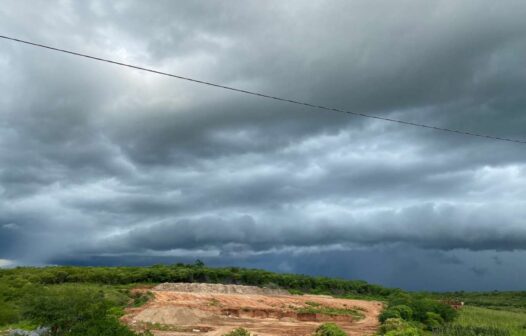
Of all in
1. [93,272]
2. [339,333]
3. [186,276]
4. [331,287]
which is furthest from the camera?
[331,287]

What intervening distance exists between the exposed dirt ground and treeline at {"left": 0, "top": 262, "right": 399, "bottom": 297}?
27.8m

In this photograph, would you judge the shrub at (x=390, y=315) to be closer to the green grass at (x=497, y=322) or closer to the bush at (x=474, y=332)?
the bush at (x=474, y=332)

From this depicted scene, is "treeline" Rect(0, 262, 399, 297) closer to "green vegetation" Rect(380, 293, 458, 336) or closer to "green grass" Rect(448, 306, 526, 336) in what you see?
"green grass" Rect(448, 306, 526, 336)

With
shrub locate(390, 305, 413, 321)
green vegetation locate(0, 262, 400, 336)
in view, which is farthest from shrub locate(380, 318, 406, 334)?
green vegetation locate(0, 262, 400, 336)

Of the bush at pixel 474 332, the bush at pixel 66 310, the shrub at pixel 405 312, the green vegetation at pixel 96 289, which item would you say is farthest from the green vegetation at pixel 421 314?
the bush at pixel 66 310

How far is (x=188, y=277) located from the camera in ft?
323

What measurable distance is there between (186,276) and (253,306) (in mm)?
40404

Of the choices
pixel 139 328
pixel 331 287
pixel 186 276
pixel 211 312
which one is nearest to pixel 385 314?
pixel 211 312

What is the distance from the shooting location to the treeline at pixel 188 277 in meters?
84.2

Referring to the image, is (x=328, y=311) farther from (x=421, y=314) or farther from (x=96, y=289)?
(x=96, y=289)

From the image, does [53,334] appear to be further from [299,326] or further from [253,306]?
[253,306]

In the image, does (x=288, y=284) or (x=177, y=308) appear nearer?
(x=177, y=308)

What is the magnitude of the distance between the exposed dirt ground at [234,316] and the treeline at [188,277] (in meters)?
27.8

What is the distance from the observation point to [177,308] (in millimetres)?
49156
